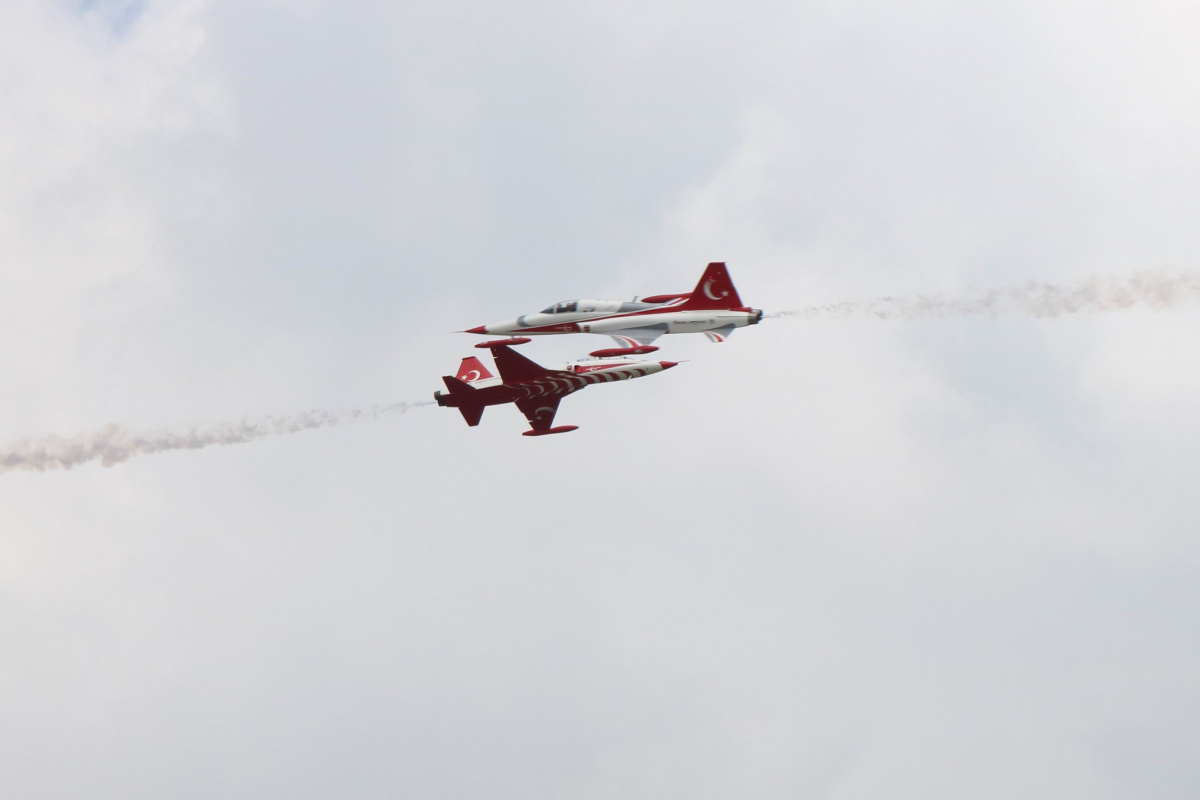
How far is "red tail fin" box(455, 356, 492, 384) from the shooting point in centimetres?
11119

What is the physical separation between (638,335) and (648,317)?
3.70 feet

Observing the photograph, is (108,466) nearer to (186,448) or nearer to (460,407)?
(186,448)

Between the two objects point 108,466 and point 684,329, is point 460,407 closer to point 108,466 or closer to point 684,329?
point 684,329

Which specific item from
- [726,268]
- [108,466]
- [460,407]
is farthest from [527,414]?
[108,466]

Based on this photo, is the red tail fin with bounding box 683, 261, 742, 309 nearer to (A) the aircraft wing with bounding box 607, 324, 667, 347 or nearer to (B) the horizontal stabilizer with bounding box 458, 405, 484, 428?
(A) the aircraft wing with bounding box 607, 324, 667, 347

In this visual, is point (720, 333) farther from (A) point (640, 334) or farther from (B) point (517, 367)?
(B) point (517, 367)

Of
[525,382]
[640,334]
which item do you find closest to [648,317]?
[640,334]

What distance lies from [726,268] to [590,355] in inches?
341

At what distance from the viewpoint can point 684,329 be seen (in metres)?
110

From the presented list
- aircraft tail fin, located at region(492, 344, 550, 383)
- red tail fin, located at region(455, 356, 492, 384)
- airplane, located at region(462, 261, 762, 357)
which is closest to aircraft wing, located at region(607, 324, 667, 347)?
airplane, located at region(462, 261, 762, 357)

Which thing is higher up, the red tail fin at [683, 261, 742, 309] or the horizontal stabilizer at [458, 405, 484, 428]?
the red tail fin at [683, 261, 742, 309]

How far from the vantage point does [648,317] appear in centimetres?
11050

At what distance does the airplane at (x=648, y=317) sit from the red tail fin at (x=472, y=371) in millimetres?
1965

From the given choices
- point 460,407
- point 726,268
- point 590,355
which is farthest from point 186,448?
point 726,268
